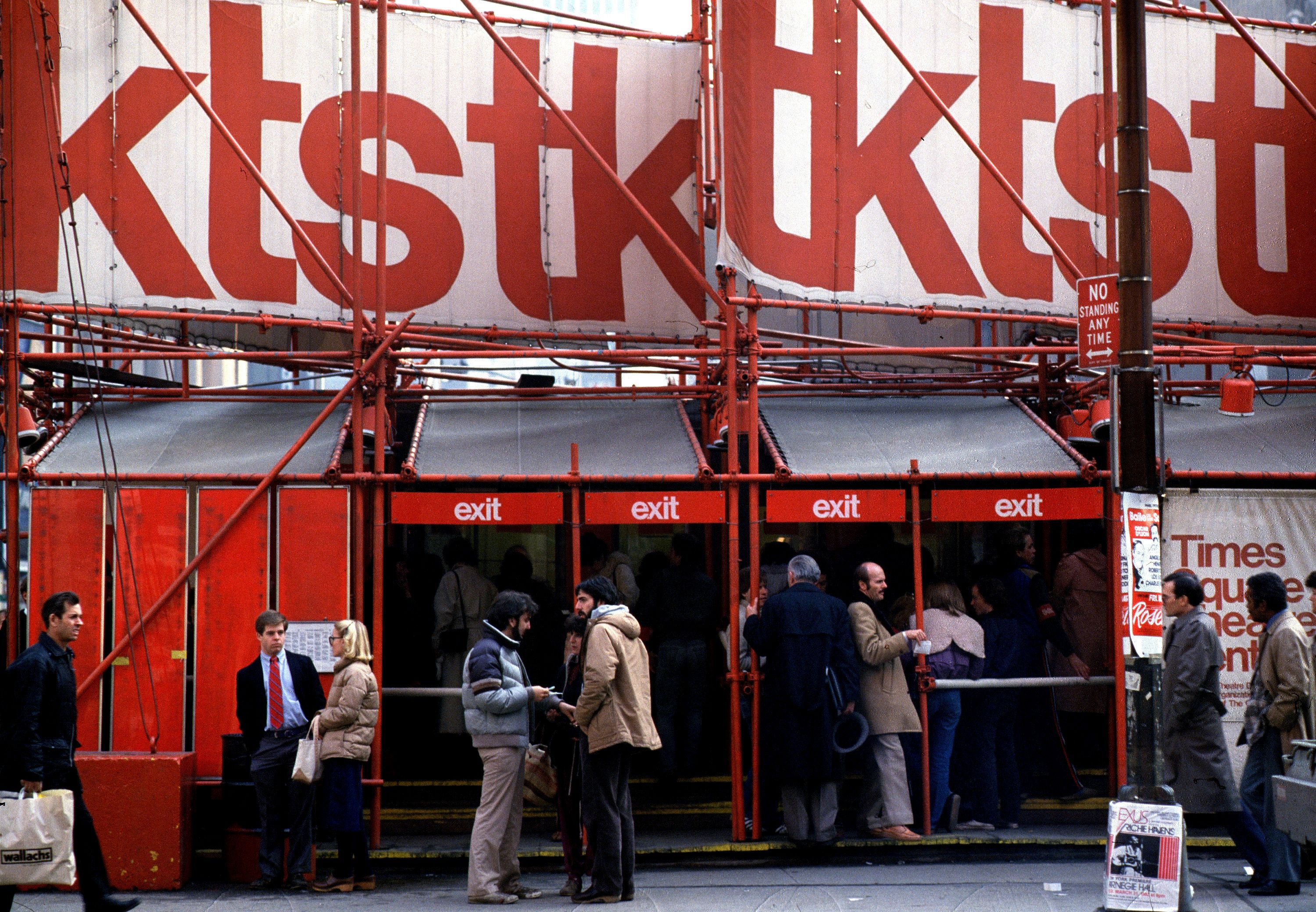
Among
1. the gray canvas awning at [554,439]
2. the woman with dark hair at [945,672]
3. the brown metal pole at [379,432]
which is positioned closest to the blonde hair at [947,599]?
the woman with dark hair at [945,672]

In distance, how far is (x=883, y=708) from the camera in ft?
32.4

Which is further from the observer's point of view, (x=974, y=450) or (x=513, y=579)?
(x=513, y=579)

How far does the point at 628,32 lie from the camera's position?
12562 mm

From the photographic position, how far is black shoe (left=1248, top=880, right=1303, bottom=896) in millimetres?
8531

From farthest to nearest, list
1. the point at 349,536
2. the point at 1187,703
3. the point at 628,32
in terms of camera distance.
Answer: the point at 628,32 → the point at 349,536 → the point at 1187,703

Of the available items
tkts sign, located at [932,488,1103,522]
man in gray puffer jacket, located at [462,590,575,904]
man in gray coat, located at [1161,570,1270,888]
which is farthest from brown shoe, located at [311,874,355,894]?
man in gray coat, located at [1161,570,1270,888]

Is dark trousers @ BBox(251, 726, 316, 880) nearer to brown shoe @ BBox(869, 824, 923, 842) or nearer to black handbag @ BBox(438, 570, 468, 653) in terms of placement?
black handbag @ BBox(438, 570, 468, 653)

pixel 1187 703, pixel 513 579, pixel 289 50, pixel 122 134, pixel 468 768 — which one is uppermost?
pixel 289 50

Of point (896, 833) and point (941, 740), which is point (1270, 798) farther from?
point (896, 833)

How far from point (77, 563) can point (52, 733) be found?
7.38ft

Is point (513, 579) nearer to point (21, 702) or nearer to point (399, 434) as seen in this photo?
point (399, 434)

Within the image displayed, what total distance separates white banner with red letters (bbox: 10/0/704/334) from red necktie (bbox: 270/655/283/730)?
3847 millimetres

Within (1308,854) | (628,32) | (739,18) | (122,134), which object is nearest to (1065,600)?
(1308,854)

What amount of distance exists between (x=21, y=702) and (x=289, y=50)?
653 cm
